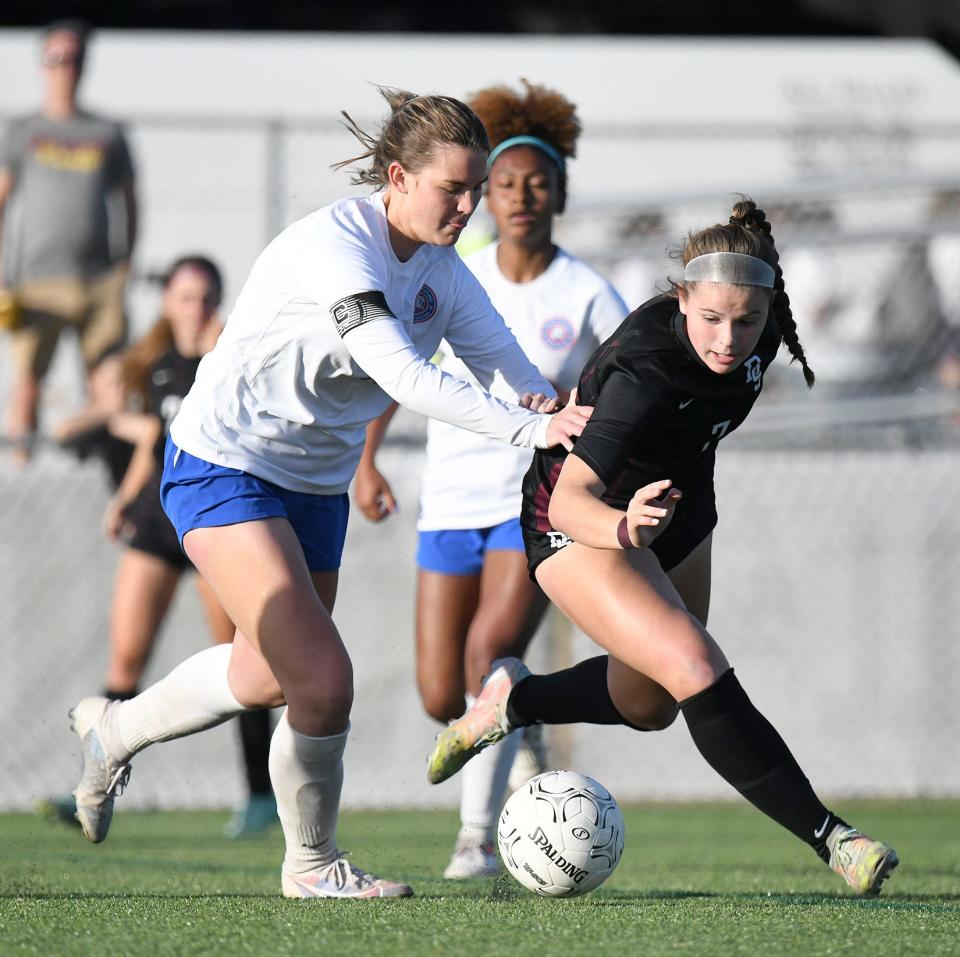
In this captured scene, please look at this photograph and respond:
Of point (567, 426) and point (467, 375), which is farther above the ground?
point (567, 426)

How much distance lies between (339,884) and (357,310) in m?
1.41

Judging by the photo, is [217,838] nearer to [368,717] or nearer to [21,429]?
[368,717]

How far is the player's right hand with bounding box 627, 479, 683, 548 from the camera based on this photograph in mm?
3506

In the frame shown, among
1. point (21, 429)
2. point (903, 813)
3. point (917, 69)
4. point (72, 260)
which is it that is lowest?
point (903, 813)

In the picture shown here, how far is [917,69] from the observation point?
12.9 m

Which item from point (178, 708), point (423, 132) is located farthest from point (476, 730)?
point (423, 132)

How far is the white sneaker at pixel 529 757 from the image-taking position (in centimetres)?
545

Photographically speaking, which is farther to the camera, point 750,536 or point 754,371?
point 750,536

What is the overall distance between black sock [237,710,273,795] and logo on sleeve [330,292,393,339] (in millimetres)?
3171

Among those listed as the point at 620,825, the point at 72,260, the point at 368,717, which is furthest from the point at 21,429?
the point at 620,825

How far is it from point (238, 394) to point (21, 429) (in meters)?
4.76

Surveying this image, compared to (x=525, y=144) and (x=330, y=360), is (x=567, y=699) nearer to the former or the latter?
(x=330, y=360)

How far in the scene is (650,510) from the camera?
3518mm

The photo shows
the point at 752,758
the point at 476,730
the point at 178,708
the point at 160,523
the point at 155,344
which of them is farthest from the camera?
the point at 155,344
